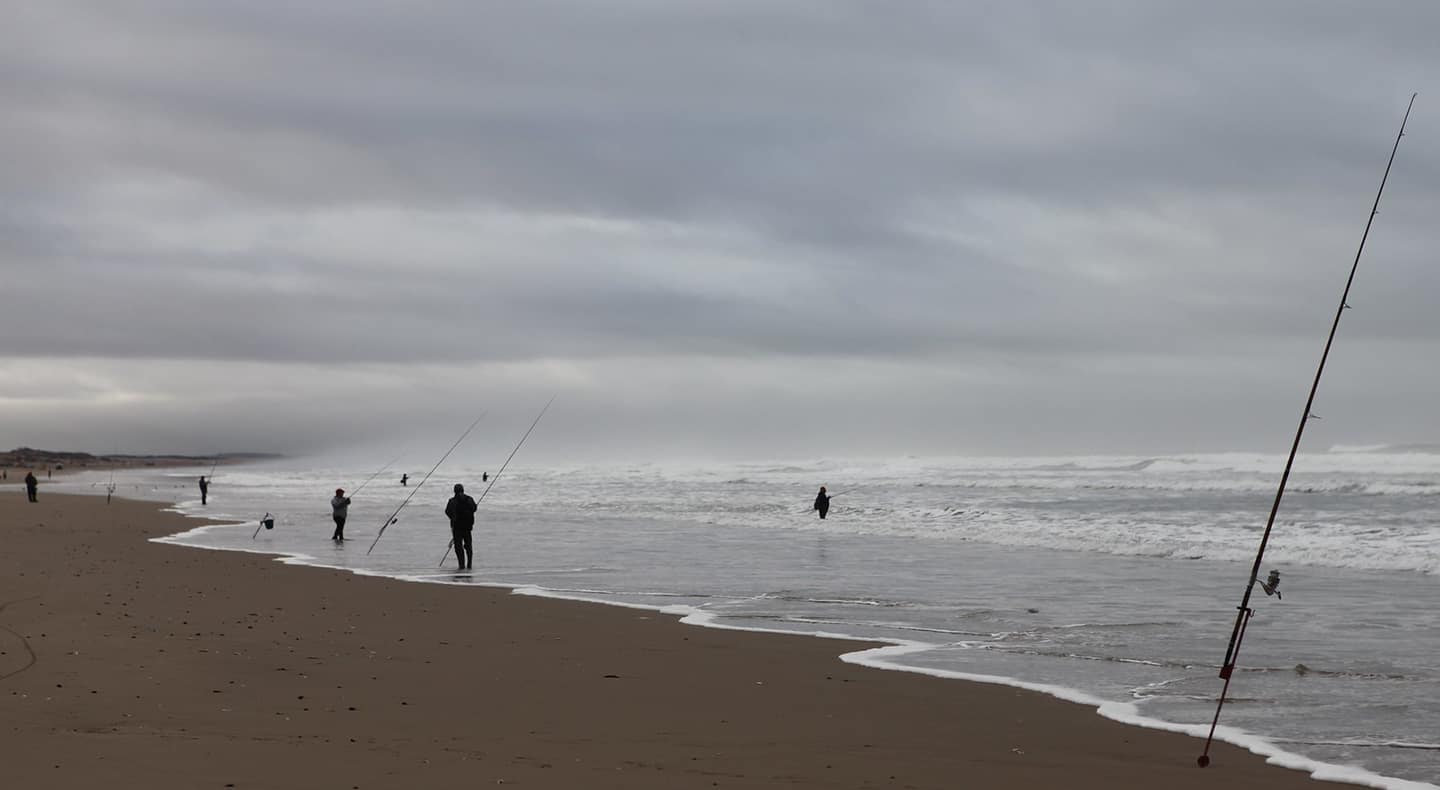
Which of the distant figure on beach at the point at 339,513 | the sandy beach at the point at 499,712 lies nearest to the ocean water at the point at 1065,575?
the distant figure on beach at the point at 339,513

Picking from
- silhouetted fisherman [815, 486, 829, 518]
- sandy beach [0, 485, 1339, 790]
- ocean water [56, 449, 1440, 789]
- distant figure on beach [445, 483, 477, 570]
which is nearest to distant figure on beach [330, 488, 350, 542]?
ocean water [56, 449, 1440, 789]

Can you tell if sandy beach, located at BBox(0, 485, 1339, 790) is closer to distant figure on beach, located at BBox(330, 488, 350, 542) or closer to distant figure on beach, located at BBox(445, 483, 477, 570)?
distant figure on beach, located at BBox(445, 483, 477, 570)

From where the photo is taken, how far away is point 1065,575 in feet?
55.8

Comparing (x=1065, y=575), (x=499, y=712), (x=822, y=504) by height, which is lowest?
(x=1065, y=575)

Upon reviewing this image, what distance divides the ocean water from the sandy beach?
817mm

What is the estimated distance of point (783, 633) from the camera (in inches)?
437

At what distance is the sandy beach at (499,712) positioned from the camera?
18.8 ft

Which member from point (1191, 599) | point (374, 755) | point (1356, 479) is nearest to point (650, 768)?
point (374, 755)

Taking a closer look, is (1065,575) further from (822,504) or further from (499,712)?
(822,504)

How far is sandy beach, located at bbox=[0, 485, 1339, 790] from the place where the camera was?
5.74 meters

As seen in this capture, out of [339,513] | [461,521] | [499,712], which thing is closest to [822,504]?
[339,513]

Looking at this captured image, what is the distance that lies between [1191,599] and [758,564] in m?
6.58

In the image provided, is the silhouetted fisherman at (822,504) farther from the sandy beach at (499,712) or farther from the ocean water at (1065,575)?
the sandy beach at (499,712)

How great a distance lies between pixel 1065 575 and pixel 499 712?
11.4 m
